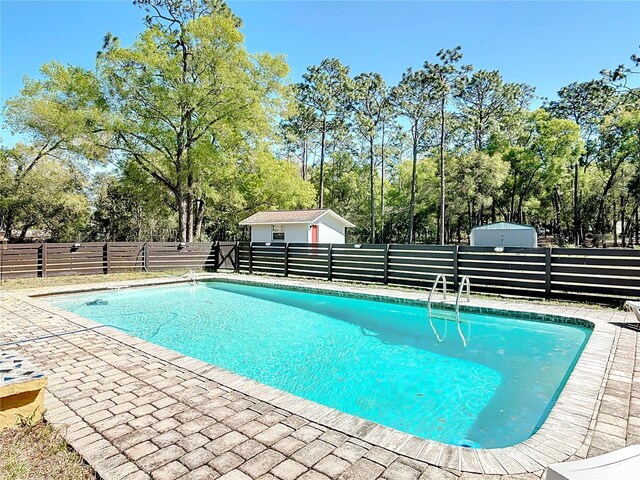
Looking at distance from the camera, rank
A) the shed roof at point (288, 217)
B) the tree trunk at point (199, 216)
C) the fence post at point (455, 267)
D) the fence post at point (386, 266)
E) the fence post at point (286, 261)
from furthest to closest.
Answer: the tree trunk at point (199, 216), the shed roof at point (288, 217), the fence post at point (286, 261), the fence post at point (386, 266), the fence post at point (455, 267)

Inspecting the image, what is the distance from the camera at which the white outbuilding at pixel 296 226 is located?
17.6 m

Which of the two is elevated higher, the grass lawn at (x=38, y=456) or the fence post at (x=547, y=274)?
A: the fence post at (x=547, y=274)

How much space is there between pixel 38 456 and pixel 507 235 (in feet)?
62.8

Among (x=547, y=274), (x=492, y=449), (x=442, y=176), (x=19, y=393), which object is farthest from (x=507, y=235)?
(x=19, y=393)

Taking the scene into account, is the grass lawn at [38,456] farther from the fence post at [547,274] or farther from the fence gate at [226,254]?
the fence gate at [226,254]

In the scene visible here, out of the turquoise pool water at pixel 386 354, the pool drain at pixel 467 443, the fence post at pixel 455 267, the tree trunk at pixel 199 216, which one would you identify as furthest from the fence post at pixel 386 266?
the tree trunk at pixel 199 216

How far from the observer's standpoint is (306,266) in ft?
37.6

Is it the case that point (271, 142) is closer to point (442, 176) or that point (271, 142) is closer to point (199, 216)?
point (199, 216)

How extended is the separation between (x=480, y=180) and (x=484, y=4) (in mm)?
17158

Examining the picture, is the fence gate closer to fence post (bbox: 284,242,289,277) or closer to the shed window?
fence post (bbox: 284,242,289,277)

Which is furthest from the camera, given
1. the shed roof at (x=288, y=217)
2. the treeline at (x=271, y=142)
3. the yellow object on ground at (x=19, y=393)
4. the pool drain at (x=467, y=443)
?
the shed roof at (x=288, y=217)

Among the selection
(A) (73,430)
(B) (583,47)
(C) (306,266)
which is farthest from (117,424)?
(B) (583,47)

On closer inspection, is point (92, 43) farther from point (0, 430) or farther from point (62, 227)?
point (0, 430)

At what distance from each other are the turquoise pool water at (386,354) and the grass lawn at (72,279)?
67.7 inches
